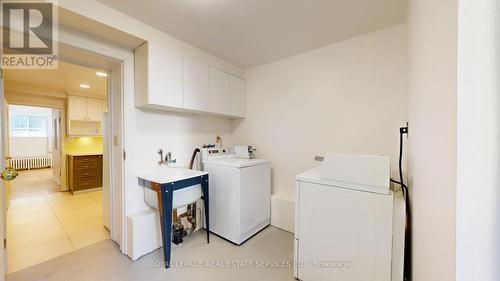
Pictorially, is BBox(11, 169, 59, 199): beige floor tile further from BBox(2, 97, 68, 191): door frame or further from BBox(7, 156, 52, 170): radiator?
BBox(7, 156, 52, 170): radiator

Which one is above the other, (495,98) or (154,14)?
(154,14)

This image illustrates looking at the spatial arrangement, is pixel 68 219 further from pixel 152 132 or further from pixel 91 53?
pixel 91 53

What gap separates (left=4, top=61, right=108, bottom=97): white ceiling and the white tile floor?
2.18m

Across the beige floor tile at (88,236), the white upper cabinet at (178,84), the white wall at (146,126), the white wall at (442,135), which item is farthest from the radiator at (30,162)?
the white wall at (442,135)

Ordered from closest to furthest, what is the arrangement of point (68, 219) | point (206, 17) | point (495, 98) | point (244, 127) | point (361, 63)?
point (495, 98) < point (206, 17) < point (361, 63) < point (68, 219) < point (244, 127)

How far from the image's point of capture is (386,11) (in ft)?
5.27

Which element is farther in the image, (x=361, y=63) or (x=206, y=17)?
(x=361, y=63)

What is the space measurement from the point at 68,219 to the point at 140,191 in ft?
5.77

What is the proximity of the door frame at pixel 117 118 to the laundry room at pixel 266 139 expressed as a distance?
0.05 feet

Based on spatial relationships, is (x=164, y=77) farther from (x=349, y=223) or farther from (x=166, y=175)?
(x=349, y=223)

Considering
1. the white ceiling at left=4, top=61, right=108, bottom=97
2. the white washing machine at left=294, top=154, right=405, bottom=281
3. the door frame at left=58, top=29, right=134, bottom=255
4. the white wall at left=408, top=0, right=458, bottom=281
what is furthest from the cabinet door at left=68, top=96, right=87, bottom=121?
the white wall at left=408, top=0, right=458, bottom=281

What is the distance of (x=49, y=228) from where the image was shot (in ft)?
8.02

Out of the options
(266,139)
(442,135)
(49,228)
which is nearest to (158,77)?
(266,139)

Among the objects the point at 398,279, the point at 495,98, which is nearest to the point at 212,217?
the point at 398,279
